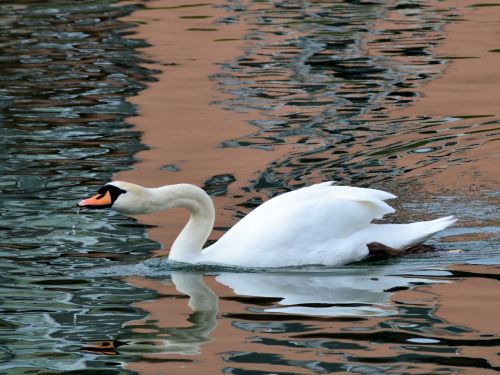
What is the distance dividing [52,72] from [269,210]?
25.9 feet

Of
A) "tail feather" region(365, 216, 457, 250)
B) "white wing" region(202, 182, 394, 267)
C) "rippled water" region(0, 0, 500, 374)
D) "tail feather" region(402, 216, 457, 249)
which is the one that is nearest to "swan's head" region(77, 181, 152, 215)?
"rippled water" region(0, 0, 500, 374)

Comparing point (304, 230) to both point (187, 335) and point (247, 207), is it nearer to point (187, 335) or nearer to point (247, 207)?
point (247, 207)

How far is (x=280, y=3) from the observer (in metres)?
21.1

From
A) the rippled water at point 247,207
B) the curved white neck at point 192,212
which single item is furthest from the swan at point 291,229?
the rippled water at point 247,207

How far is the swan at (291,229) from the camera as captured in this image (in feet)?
29.4

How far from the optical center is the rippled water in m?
7.06

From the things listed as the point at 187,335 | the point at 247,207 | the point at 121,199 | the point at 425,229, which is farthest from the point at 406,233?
the point at 187,335

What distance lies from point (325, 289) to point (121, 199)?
4.67 ft

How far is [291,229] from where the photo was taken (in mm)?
9031

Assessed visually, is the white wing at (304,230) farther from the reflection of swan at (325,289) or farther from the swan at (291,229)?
the reflection of swan at (325,289)

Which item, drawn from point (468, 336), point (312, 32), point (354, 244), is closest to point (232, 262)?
point (354, 244)

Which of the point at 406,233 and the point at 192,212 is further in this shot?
the point at 406,233

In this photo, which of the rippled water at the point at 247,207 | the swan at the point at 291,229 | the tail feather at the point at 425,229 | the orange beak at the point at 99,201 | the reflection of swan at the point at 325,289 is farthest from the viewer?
the tail feather at the point at 425,229

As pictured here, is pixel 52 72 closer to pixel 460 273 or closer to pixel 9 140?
pixel 9 140
